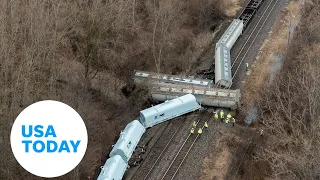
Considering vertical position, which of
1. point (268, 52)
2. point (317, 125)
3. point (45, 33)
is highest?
point (45, 33)

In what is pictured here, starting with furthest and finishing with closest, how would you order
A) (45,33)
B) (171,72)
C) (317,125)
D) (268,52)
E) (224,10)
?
(224,10), (268,52), (171,72), (45,33), (317,125)

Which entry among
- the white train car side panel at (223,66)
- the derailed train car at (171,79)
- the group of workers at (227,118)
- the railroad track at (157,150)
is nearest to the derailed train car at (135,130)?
the railroad track at (157,150)

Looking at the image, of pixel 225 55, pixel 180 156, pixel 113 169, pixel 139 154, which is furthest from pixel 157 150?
pixel 225 55

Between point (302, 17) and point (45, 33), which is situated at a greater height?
point (45, 33)

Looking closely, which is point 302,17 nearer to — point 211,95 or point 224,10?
point 224,10

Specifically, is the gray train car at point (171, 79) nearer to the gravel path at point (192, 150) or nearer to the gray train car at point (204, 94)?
the gray train car at point (204, 94)

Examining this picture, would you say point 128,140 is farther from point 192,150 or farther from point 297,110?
point 297,110

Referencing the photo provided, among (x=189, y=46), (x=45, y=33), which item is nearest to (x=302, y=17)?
(x=189, y=46)

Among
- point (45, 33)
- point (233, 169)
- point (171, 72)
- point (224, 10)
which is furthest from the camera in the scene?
point (224, 10)

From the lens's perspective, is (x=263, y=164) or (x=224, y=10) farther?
(x=224, y=10)
